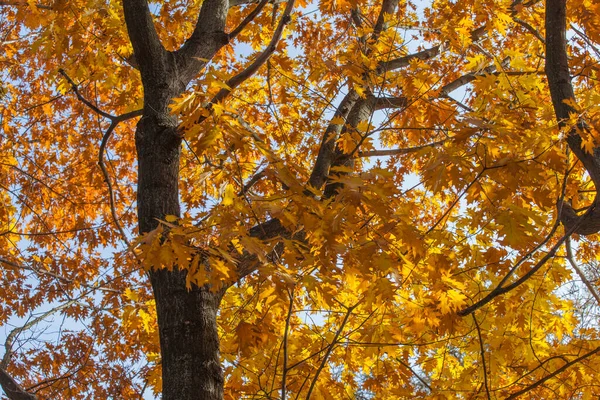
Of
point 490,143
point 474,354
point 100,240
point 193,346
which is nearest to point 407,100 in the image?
point 490,143

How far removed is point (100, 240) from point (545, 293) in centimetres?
550

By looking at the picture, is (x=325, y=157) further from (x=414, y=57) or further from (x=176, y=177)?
(x=414, y=57)

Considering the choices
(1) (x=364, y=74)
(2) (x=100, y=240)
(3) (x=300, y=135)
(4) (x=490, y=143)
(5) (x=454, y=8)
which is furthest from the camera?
(2) (x=100, y=240)

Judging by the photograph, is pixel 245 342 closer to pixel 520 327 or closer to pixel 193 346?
pixel 193 346

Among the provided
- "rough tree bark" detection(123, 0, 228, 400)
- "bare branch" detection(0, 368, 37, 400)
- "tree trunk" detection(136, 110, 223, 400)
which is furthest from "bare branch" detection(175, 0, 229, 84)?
"bare branch" detection(0, 368, 37, 400)

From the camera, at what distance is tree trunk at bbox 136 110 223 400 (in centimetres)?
253

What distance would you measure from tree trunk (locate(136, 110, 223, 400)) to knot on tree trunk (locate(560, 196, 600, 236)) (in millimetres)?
2043

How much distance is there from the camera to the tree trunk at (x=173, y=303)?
8.29 ft

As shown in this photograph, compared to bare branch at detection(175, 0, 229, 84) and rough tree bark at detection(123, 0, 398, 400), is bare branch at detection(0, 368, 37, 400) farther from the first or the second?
bare branch at detection(175, 0, 229, 84)

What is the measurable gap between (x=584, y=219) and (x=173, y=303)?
91.0 inches

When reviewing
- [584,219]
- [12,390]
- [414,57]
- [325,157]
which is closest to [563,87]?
[584,219]

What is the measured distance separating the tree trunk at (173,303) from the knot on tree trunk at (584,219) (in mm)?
2043

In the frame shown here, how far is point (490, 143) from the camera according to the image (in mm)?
2572

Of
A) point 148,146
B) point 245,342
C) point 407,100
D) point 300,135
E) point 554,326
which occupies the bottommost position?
point 245,342
